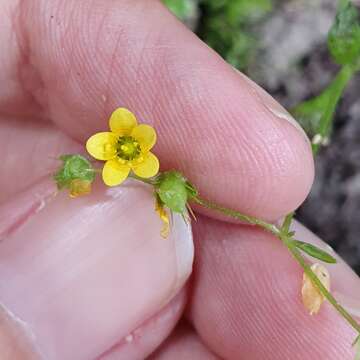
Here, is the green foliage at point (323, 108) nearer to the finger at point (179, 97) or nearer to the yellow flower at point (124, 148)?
the finger at point (179, 97)

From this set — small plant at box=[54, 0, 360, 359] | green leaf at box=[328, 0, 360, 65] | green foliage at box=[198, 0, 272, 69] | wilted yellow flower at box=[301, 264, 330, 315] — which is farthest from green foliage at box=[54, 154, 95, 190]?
green foliage at box=[198, 0, 272, 69]

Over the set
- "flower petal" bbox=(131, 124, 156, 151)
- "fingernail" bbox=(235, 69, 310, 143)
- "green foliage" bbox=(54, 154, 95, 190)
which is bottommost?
"green foliage" bbox=(54, 154, 95, 190)

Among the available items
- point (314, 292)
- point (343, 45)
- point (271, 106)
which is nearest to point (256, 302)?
point (314, 292)

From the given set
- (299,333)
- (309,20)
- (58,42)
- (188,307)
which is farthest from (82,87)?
(309,20)

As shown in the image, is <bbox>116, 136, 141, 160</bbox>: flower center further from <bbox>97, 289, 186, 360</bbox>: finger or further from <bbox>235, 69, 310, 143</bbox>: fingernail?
<bbox>97, 289, 186, 360</bbox>: finger

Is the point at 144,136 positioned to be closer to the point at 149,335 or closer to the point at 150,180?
the point at 150,180

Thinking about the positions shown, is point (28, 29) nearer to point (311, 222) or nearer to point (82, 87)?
point (82, 87)
